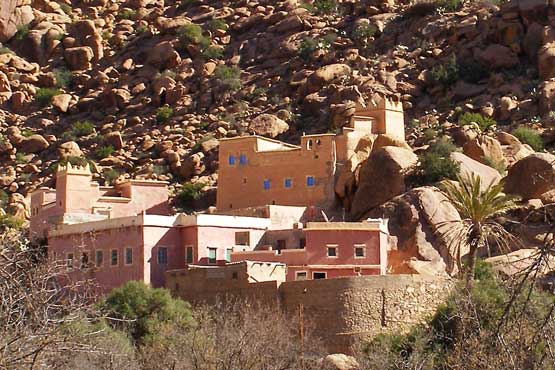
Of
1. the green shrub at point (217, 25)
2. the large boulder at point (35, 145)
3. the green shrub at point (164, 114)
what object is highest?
the green shrub at point (217, 25)

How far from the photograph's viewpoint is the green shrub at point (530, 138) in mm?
53906

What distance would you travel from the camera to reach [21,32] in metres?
77.4

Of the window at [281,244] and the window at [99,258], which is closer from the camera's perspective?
the window at [281,244]

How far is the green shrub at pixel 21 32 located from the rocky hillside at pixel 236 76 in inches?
4.6

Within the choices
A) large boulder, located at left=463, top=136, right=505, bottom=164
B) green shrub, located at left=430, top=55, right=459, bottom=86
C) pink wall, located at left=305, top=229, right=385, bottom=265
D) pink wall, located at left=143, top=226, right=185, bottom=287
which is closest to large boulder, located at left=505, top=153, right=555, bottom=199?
large boulder, located at left=463, top=136, right=505, bottom=164

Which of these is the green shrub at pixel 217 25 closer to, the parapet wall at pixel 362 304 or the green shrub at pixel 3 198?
the green shrub at pixel 3 198

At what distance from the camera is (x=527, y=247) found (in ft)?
142

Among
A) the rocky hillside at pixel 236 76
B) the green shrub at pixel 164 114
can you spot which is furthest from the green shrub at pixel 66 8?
the green shrub at pixel 164 114

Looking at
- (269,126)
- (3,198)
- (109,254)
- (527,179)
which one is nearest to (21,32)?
(3,198)

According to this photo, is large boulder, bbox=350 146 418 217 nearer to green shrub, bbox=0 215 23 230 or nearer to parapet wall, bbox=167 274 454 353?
parapet wall, bbox=167 274 454 353

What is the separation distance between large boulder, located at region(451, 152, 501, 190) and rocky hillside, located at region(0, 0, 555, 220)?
324 cm

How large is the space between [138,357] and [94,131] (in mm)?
34852

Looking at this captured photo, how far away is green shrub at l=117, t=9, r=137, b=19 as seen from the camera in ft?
264

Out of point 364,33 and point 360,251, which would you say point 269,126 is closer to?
point 364,33
